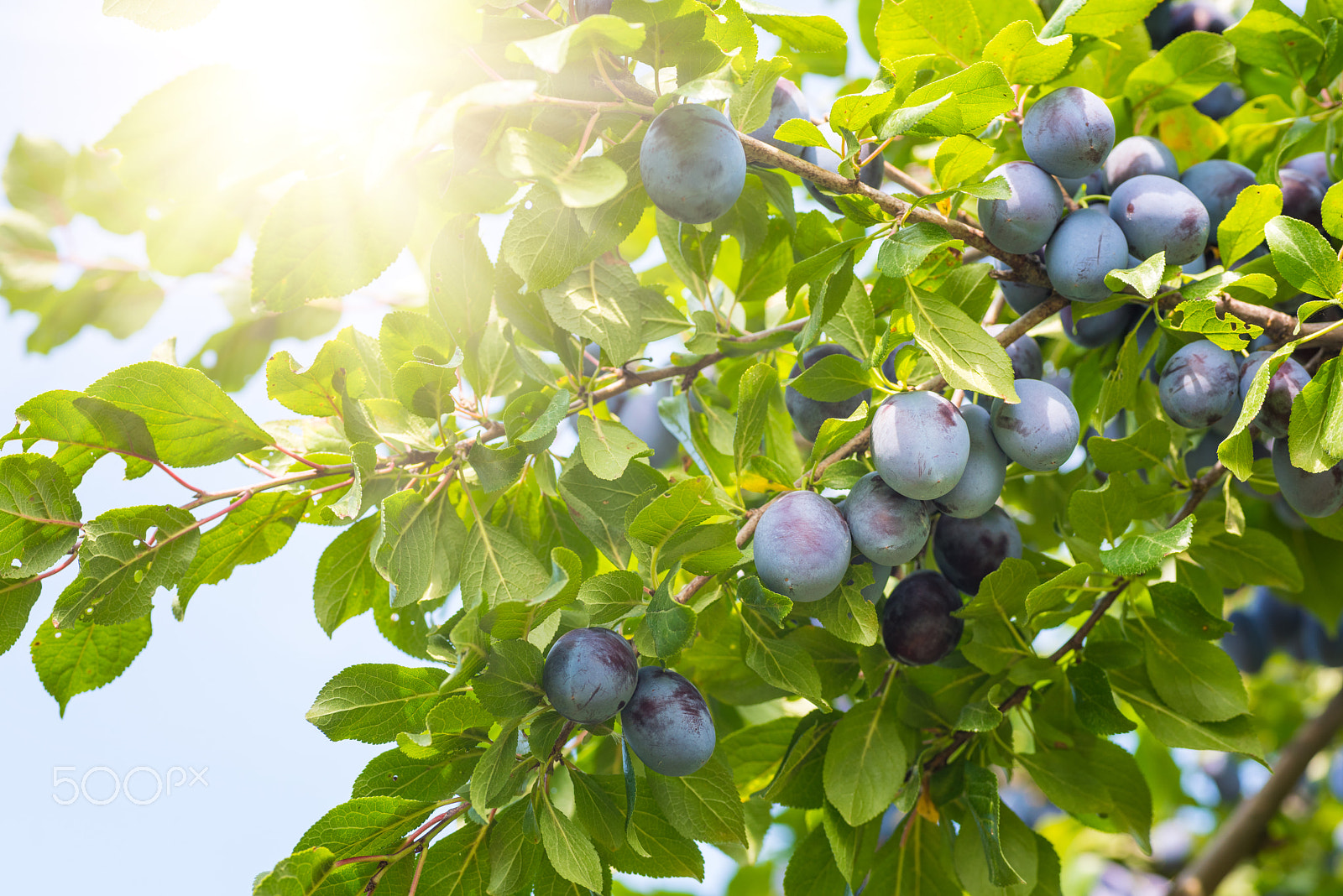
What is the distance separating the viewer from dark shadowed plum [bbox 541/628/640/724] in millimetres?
729

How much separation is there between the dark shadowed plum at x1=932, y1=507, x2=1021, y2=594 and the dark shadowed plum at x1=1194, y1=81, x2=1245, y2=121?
0.81 meters

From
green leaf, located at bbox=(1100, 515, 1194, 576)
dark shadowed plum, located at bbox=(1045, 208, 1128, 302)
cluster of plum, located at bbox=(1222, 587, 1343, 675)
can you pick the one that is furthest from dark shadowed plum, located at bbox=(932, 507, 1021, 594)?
cluster of plum, located at bbox=(1222, 587, 1343, 675)

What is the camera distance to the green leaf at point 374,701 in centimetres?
81

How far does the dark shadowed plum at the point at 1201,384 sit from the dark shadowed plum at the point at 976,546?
0.67ft

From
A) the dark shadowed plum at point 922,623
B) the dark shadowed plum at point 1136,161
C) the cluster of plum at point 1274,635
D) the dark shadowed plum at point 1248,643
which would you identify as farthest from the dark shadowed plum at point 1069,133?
the dark shadowed plum at point 1248,643

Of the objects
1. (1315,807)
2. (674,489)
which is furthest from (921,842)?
(1315,807)

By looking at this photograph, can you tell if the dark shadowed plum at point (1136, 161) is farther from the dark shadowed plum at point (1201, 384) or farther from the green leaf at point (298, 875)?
the green leaf at point (298, 875)

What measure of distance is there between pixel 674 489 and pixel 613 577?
0.11 metres

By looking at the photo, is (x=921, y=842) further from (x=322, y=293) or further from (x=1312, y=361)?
(x=322, y=293)

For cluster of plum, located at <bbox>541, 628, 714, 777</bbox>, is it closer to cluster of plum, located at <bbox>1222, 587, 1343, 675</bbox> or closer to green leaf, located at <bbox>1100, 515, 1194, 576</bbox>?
green leaf, located at <bbox>1100, 515, 1194, 576</bbox>

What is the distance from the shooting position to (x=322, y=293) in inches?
30.2

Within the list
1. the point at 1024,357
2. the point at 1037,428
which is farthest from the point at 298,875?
the point at 1024,357

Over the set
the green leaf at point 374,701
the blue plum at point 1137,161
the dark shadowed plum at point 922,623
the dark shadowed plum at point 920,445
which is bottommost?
the dark shadowed plum at point 922,623

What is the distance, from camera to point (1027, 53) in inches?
35.2
